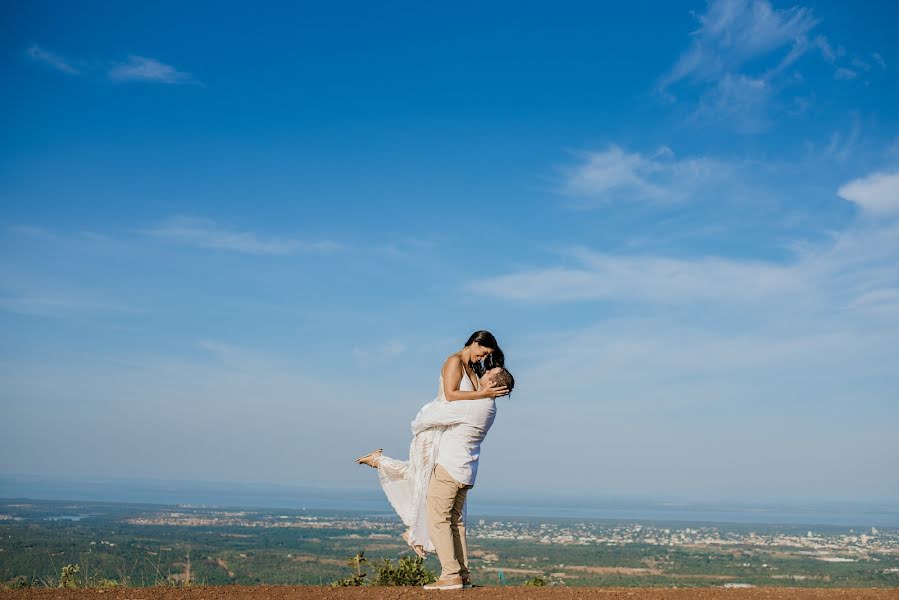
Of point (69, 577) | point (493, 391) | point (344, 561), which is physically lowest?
point (344, 561)

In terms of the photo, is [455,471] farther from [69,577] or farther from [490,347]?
[69,577]

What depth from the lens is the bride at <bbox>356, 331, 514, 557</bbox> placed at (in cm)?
708

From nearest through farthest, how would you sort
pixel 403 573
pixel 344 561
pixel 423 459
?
pixel 423 459, pixel 403 573, pixel 344 561

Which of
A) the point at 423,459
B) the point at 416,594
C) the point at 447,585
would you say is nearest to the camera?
the point at 416,594

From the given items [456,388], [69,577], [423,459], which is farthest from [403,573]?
[69,577]

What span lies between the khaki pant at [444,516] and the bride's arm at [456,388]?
68cm

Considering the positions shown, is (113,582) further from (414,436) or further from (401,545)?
(401,545)

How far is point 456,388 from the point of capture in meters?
7.11

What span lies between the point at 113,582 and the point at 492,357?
4.53m

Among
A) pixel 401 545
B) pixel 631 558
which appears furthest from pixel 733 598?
pixel 631 558

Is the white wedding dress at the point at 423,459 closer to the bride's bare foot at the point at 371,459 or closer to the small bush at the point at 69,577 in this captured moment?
Result: the bride's bare foot at the point at 371,459

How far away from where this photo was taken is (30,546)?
17.8 meters

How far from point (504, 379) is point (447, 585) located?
1844 millimetres

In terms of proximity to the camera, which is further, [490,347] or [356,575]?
[356,575]
